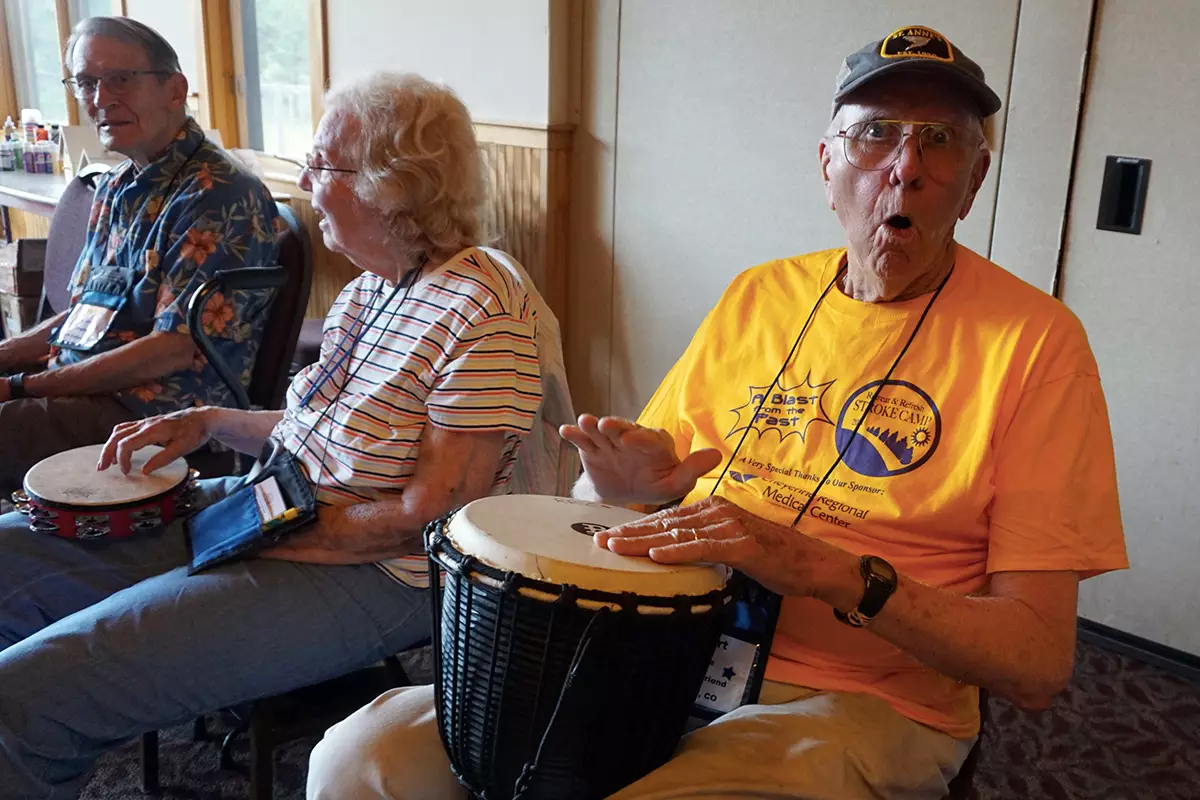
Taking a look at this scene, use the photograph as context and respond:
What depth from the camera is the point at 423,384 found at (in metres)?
1.64

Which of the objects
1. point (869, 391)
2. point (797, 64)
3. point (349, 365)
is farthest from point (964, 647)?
point (797, 64)

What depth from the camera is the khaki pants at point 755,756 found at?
46.9 inches

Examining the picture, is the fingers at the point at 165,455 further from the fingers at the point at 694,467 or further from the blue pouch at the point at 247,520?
the fingers at the point at 694,467

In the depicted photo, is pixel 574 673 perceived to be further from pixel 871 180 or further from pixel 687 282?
pixel 687 282

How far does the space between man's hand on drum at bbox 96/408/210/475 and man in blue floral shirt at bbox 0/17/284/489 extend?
0.47m

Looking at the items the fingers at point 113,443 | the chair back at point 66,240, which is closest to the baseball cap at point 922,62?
the fingers at point 113,443

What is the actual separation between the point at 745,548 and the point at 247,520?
92 centimetres

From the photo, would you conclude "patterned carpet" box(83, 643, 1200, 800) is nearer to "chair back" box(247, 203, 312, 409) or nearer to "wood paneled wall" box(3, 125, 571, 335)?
Answer: "chair back" box(247, 203, 312, 409)

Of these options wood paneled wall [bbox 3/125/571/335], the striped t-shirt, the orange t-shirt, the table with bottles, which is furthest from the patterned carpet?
the table with bottles

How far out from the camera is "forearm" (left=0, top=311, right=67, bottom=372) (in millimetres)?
2752

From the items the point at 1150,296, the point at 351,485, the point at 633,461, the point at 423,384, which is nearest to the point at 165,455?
the point at 351,485

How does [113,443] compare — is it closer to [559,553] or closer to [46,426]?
[46,426]

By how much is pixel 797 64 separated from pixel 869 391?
1.76m

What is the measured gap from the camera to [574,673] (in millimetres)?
1129
